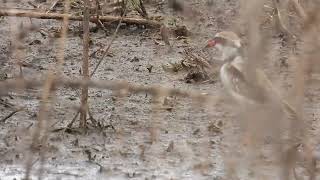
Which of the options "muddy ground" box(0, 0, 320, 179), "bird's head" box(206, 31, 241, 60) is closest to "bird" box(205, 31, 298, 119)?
"bird's head" box(206, 31, 241, 60)

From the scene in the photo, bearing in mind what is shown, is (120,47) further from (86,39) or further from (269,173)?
(269,173)

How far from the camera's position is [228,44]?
604 centimetres

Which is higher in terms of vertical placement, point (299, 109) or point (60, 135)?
point (299, 109)

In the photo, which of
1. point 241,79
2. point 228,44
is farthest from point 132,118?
point 241,79

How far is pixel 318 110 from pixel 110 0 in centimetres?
294

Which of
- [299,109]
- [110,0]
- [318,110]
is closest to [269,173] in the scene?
[299,109]

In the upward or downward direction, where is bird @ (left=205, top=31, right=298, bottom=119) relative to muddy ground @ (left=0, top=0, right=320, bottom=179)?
upward

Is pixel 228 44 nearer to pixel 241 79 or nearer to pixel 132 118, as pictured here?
pixel 241 79

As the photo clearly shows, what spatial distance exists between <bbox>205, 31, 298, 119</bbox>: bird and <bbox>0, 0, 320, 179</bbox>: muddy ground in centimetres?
15

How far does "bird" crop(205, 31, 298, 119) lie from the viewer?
3860 millimetres

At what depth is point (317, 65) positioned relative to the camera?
158 inches

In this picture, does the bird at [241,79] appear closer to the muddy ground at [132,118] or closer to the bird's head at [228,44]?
the bird's head at [228,44]

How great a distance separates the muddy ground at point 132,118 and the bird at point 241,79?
154 millimetres

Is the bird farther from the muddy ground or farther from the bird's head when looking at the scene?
the muddy ground
